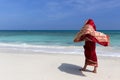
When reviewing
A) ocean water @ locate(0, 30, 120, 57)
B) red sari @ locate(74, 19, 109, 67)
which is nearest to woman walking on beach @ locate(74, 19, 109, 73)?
red sari @ locate(74, 19, 109, 67)

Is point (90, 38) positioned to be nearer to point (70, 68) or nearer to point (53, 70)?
point (70, 68)

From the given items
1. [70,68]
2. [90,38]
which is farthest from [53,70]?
[90,38]

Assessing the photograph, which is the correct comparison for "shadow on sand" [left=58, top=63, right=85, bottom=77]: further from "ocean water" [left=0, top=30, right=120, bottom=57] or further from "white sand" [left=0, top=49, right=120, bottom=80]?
"ocean water" [left=0, top=30, right=120, bottom=57]

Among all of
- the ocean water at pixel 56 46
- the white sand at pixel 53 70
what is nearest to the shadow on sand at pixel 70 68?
the white sand at pixel 53 70

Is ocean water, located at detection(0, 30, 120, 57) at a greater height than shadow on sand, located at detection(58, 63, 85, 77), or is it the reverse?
shadow on sand, located at detection(58, 63, 85, 77)

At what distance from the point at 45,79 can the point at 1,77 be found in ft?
3.83

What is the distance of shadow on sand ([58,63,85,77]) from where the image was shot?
23.2ft

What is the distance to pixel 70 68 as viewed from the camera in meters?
7.59

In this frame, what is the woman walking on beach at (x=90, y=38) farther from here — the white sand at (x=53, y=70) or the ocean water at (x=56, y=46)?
the ocean water at (x=56, y=46)

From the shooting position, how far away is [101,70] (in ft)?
24.5

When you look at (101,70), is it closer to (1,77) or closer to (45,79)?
(45,79)

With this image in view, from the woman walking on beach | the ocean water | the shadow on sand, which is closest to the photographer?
the woman walking on beach

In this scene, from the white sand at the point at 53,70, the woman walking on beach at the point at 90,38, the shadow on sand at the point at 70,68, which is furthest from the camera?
the shadow on sand at the point at 70,68

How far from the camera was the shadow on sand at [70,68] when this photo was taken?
7.07 meters
